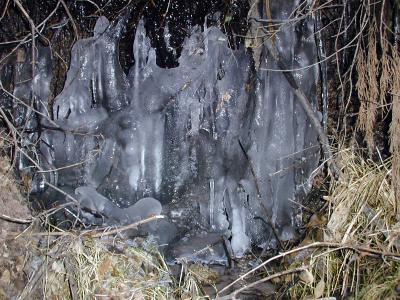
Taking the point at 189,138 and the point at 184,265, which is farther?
the point at 189,138

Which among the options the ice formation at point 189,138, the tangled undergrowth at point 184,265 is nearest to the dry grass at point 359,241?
the tangled undergrowth at point 184,265

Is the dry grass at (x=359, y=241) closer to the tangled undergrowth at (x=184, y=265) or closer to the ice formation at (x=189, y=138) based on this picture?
the tangled undergrowth at (x=184, y=265)

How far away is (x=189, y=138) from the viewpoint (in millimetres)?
4645

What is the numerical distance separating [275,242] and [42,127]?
83.6 inches

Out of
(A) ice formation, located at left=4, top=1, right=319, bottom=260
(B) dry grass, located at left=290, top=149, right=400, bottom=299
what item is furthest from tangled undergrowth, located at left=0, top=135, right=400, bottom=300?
(A) ice formation, located at left=4, top=1, right=319, bottom=260

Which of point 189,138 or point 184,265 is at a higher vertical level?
point 189,138

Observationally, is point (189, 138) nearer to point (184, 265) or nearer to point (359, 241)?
point (184, 265)

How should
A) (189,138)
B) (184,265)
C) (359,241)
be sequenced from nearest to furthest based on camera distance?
1. (184,265)
2. (359,241)
3. (189,138)

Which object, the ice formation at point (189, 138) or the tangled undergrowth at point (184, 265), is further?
the ice formation at point (189, 138)

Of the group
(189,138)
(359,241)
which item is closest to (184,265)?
(359,241)

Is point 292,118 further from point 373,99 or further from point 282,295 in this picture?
point 282,295

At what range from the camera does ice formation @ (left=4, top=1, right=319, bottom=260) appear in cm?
447

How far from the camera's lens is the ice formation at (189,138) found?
4.47 metres

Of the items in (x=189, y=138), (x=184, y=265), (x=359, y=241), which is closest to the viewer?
(x=184, y=265)
